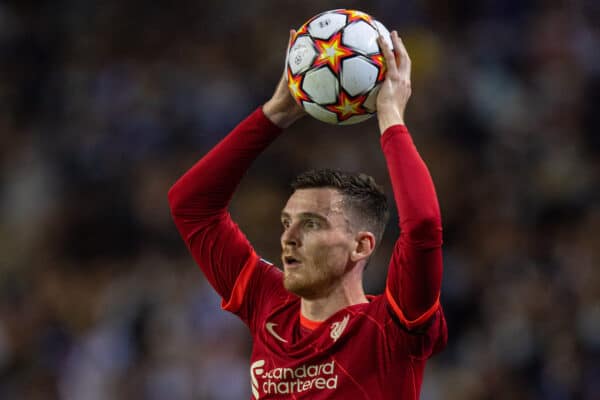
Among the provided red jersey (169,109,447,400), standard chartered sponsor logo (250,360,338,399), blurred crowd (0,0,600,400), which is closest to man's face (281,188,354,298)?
red jersey (169,109,447,400)

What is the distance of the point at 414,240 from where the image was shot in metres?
3.04

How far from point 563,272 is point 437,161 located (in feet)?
6.46

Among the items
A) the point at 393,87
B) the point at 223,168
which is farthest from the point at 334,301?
the point at 393,87

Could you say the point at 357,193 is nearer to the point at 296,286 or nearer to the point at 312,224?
the point at 312,224

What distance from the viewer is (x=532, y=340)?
21.6ft

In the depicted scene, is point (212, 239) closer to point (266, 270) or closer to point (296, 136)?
point (266, 270)

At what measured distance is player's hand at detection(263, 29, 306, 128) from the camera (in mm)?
3666

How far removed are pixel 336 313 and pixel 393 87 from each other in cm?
83

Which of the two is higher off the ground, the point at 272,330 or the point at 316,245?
the point at 316,245

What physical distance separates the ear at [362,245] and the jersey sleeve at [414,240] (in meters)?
0.32

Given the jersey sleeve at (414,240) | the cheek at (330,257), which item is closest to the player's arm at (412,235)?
the jersey sleeve at (414,240)

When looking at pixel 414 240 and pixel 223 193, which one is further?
pixel 223 193

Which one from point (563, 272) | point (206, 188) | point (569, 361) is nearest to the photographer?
point (206, 188)

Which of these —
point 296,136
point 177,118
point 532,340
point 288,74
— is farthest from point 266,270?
point 177,118
